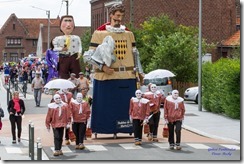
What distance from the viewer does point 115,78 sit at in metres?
20.1

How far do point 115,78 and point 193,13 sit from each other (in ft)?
129

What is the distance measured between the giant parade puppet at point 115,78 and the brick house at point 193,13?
3687 cm

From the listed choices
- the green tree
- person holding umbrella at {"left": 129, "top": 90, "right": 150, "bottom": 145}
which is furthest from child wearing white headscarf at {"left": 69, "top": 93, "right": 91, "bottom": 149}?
the green tree

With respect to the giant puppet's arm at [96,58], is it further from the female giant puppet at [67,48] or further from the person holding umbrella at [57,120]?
the female giant puppet at [67,48]

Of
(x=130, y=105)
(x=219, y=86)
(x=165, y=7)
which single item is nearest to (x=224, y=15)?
(x=165, y=7)

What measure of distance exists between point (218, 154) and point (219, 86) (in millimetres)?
10383

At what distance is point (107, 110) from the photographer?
2022cm

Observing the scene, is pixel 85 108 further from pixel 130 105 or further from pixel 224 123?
pixel 224 123

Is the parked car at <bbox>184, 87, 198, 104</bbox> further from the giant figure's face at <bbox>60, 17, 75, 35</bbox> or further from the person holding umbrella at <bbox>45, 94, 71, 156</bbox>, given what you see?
the person holding umbrella at <bbox>45, 94, 71, 156</bbox>

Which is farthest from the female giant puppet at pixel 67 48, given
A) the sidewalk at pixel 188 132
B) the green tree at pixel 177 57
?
the green tree at pixel 177 57

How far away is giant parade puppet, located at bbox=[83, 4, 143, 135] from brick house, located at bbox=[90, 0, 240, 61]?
36866 millimetres

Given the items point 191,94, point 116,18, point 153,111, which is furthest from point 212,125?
point 191,94

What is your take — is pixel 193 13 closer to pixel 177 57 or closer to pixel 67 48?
pixel 177 57

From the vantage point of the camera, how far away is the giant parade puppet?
20.1 m
